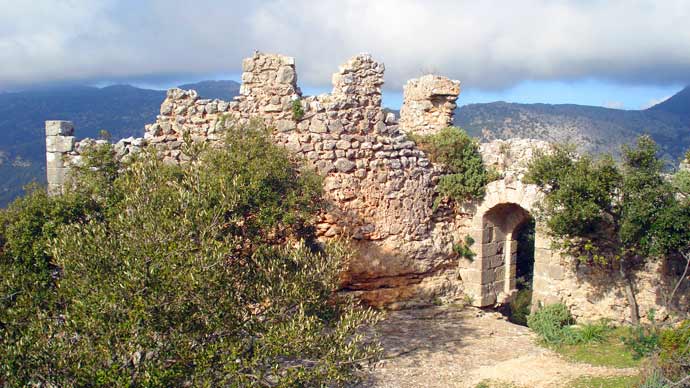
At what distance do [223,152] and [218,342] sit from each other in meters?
4.11

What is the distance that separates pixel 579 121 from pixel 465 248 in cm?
3643

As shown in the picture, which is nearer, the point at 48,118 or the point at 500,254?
the point at 500,254

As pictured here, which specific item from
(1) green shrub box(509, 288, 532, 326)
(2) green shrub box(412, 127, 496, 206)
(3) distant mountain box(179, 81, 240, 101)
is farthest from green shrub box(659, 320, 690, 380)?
(3) distant mountain box(179, 81, 240, 101)

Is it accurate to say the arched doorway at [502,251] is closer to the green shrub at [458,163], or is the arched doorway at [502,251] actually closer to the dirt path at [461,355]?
the green shrub at [458,163]

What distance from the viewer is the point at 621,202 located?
11078 millimetres

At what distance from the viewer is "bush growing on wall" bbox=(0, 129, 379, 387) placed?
580 centimetres

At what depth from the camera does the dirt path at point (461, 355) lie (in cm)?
1003

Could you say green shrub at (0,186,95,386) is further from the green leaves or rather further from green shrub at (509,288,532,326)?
green shrub at (509,288,532,326)

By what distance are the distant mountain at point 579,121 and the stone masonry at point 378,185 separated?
2759cm

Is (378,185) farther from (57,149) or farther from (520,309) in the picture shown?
(57,149)

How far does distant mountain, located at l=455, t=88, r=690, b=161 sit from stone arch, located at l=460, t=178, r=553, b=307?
1053 inches

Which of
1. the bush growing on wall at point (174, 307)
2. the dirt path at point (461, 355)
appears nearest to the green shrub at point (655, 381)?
the dirt path at point (461, 355)

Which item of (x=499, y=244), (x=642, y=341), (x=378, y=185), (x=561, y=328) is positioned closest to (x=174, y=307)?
(x=378, y=185)

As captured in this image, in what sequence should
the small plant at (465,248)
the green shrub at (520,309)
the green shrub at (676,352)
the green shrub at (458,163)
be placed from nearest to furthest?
the green shrub at (676,352) → the green shrub at (458,163) → the small plant at (465,248) → the green shrub at (520,309)
